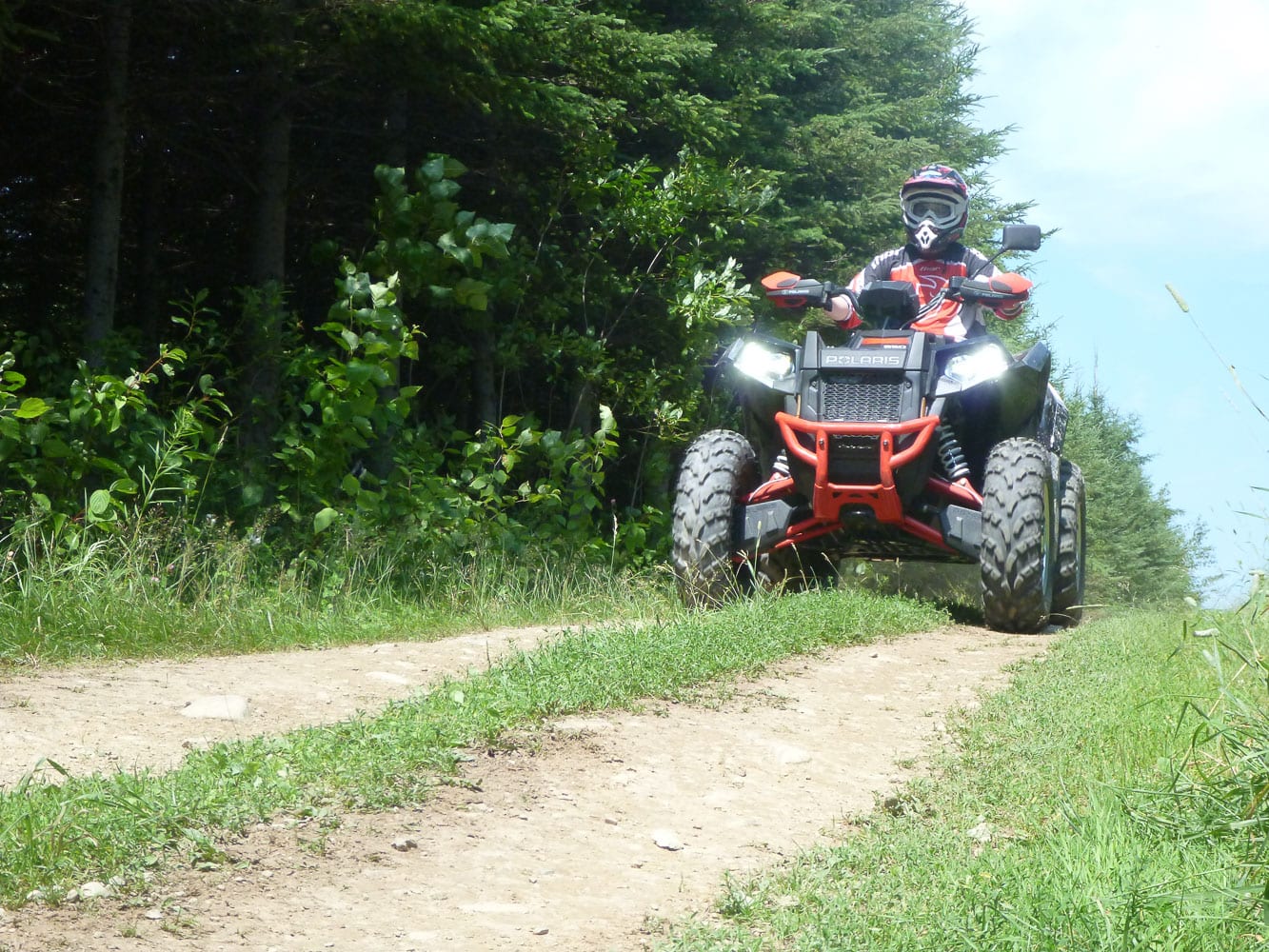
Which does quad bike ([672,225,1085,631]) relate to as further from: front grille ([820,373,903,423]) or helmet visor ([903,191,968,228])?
helmet visor ([903,191,968,228])

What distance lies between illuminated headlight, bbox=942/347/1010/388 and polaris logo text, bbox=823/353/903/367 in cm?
37

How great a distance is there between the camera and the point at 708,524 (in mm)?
8336

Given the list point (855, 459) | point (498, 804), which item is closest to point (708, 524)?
point (855, 459)

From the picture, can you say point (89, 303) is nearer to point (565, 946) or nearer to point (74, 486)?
point (74, 486)

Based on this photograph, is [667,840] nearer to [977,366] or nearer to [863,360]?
[863,360]

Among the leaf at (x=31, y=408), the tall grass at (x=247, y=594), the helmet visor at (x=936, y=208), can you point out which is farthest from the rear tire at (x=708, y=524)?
the leaf at (x=31, y=408)

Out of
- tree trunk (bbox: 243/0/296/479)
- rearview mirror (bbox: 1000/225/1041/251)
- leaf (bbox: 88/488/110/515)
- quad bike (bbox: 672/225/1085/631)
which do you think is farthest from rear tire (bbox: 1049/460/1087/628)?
leaf (bbox: 88/488/110/515)

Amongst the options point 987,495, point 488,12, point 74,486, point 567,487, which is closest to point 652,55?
point 488,12

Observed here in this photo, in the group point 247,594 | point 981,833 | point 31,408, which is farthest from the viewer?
point 247,594

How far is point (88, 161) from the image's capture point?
9750mm

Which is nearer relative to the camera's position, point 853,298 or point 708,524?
point 708,524

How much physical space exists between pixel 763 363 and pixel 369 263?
9.64 ft

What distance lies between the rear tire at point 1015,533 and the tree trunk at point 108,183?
221 inches

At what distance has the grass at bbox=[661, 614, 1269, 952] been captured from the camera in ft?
8.64
